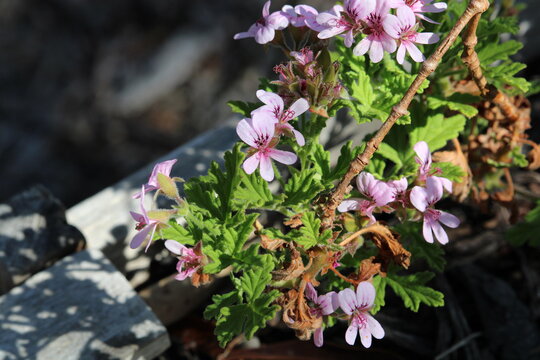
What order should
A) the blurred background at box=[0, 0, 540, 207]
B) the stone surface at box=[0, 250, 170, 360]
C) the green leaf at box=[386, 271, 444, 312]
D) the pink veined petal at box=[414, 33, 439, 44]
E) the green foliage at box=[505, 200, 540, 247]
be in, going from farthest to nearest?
the blurred background at box=[0, 0, 540, 207], the green foliage at box=[505, 200, 540, 247], the stone surface at box=[0, 250, 170, 360], the green leaf at box=[386, 271, 444, 312], the pink veined petal at box=[414, 33, 439, 44]

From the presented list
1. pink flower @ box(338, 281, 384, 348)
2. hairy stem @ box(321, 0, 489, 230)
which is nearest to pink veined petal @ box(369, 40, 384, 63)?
hairy stem @ box(321, 0, 489, 230)

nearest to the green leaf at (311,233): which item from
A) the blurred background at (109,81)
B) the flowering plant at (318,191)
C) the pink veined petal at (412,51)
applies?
the flowering plant at (318,191)

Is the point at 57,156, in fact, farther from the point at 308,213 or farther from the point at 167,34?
the point at 308,213

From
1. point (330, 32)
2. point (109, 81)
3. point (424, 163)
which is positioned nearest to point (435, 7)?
point (330, 32)

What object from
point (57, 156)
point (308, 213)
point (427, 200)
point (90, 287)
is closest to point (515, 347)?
point (427, 200)

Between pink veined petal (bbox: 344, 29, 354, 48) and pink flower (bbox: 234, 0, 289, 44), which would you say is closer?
pink veined petal (bbox: 344, 29, 354, 48)

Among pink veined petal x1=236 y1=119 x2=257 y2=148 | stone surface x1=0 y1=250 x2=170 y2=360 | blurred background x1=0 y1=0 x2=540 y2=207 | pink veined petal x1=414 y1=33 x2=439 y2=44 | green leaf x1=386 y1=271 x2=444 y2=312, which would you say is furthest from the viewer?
blurred background x1=0 y1=0 x2=540 y2=207

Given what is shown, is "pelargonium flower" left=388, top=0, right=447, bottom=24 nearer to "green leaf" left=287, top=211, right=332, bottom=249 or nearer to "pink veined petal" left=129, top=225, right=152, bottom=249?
"green leaf" left=287, top=211, right=332, bottom=249
